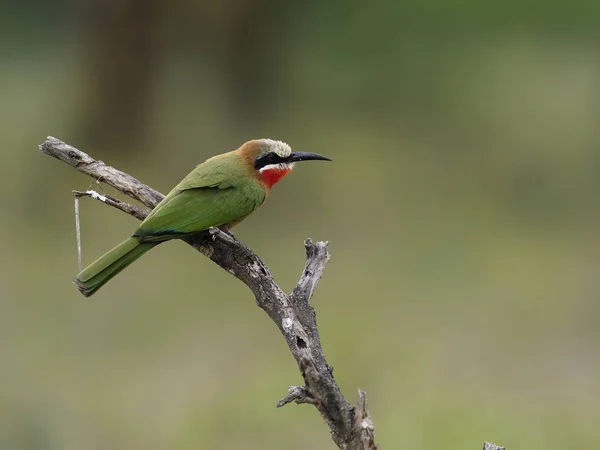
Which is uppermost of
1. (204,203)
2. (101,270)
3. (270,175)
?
(270,175)

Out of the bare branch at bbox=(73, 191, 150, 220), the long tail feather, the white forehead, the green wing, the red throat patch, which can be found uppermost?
the white forehead

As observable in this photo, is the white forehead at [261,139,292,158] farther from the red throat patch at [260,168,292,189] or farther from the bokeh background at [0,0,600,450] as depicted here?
the bokeh background at [0,0,600,450]

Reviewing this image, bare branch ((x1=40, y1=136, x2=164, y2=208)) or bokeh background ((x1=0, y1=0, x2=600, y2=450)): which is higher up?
bokeh background ((x1=0, y1=0, x2=600, y2=450))

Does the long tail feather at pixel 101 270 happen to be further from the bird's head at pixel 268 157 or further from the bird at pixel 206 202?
the bird's head at pixel 268 157

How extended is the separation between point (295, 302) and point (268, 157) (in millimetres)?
570

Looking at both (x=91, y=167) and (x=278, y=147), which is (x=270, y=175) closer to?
(x=278, y=147)

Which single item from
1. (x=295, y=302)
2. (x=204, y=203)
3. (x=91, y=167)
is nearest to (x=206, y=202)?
(x=204, y=203)

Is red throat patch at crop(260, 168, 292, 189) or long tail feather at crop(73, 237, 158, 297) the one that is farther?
red throat patch at crop(260, 168, 292, 189)

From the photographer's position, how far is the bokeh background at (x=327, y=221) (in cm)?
341

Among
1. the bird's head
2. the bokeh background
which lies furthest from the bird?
the bokeh background

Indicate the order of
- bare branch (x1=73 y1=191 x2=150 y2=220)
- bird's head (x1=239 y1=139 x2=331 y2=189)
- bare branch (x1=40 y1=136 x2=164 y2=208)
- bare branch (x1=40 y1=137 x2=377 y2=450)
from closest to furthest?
bare branch (x1=40 y1=137 x2=377 y2=450) → bare branch (x1=73 y1=191 x2=150 y2=220) → bare branch (x1=40 y1=136 x2=164 y2=208) → bird's head (x1=239 y1=139 x2=331 y2=189)

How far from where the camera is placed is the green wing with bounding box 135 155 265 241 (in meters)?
1.80

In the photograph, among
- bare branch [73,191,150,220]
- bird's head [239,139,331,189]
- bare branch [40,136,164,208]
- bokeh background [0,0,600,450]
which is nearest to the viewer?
bare branch [73,191,150,220]

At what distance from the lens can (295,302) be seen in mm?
1616
